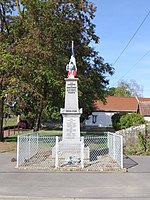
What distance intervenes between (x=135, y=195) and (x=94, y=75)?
1738 cm

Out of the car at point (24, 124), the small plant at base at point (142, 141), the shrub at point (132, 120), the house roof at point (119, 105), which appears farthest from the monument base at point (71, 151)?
the house roof at point (119, 105)

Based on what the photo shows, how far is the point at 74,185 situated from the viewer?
8.60 meters

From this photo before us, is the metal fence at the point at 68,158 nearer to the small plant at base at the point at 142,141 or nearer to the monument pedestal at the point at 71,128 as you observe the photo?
the monument pedestal at the point at 71,128

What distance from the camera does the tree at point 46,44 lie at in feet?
61.7

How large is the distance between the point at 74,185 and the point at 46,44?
39.8 feet

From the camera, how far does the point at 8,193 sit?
7.60 m

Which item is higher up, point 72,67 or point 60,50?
point 60,50

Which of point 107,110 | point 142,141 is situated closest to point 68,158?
point 142,141

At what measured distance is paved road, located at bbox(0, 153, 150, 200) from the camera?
24.4ft

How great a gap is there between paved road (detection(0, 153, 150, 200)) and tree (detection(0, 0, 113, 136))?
29.0 feet

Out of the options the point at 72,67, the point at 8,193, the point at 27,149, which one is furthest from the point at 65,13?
the point at 8,193

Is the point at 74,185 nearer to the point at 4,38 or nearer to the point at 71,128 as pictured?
the point at 71,128

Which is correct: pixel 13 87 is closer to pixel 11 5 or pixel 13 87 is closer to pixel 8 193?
pixel 11 5

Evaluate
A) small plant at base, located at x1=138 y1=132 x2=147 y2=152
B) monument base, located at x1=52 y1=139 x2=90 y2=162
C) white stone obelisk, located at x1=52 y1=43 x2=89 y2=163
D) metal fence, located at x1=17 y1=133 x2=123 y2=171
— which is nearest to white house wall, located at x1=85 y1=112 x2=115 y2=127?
small plant at base, located at x1=138 y1=132 x2=147 y2=152
